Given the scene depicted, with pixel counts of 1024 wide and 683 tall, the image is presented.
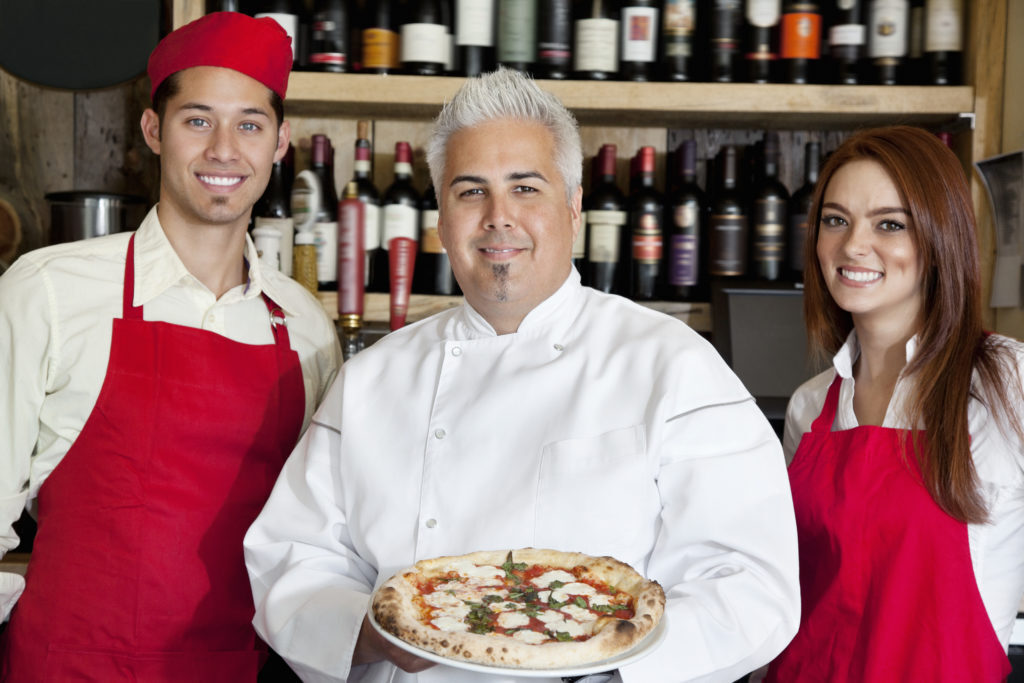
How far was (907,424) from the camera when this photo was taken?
4.77 feet

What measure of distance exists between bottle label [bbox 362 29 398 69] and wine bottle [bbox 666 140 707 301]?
687mm

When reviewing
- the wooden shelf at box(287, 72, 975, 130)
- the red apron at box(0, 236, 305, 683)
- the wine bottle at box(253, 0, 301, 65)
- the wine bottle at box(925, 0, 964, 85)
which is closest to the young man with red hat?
the red apron at box(0, 236, 305, 683)

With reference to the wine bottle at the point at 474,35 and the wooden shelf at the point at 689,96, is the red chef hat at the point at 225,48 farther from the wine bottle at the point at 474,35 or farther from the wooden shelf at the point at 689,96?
the wine bottle at the point at 474,35

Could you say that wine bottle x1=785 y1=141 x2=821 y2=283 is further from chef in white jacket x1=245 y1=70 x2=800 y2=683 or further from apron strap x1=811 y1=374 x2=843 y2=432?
chef in white jacket x1=245 y1=70 x2=800 y2=683

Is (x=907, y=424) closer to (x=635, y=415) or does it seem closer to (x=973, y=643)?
(x=973, y=643)

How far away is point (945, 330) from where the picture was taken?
148 centimetres

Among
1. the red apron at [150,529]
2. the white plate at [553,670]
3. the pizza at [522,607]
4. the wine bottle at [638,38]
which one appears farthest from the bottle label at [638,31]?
the white plate at [553,670]

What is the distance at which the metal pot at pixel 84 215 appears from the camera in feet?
6.74

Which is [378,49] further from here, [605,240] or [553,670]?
[553,670]

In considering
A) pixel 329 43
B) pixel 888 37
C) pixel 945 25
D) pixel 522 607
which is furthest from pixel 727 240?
pixel 522 607

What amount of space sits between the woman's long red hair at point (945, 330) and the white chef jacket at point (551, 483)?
0.30m

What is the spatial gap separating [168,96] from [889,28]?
59.3 inches

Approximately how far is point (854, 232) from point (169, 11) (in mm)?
1623

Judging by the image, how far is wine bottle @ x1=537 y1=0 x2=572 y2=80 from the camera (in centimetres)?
214
